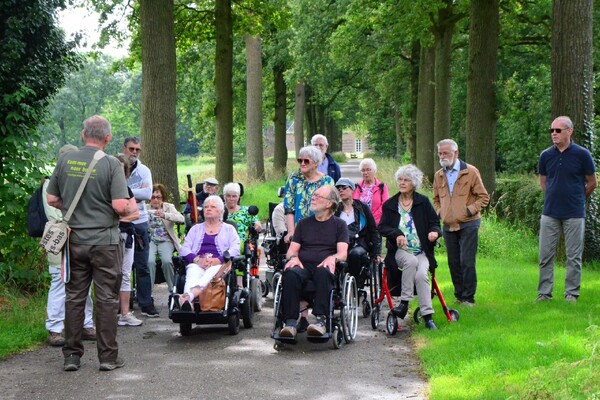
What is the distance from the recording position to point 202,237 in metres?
9.28

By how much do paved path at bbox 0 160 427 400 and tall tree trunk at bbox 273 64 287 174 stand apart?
28.3 meters

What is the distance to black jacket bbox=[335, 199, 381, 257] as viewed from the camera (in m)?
9.91

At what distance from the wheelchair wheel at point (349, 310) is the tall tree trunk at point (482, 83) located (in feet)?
35.4

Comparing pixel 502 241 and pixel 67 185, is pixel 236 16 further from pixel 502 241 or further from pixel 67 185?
pixel 67 185

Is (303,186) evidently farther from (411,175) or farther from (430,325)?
(430,325)

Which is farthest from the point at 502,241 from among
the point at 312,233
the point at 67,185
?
the point at 67,185

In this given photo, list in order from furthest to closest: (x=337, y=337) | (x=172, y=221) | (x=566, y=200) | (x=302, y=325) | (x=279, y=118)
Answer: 1. (x=279, y=118)
2. (x=172, y=221)
3. (x=566, y=200)
4. (x=302, y=325)
5. (x=337, y=337)

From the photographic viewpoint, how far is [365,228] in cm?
994

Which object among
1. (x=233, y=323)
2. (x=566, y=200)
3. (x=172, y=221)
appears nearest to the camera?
(x=233, y=323)

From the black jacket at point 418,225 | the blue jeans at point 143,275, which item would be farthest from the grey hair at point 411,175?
the blue jeans at point 143,275

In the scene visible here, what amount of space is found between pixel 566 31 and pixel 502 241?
4.56 metres

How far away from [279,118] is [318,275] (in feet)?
95.9

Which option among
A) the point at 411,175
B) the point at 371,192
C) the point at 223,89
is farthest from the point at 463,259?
the point at 223,89

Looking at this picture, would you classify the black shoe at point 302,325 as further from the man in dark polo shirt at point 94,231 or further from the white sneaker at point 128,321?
the white sneaker at point 128,321
